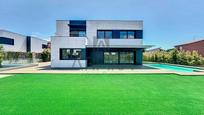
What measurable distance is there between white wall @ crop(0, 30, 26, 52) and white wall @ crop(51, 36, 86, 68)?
1507cm

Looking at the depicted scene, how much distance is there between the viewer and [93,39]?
26.8m

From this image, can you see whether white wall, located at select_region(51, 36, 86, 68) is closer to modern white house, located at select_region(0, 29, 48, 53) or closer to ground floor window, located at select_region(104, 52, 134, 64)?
ground floor window, located at select_region(104, 52, 134, 64)

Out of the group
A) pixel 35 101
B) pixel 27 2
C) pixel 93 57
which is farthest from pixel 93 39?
pixel 35 101

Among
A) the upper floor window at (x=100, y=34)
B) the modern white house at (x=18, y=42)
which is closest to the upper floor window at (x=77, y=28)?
the upper floor window at (x=100, y=34)

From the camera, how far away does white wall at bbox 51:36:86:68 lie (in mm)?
22094

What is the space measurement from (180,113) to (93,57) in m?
22.9

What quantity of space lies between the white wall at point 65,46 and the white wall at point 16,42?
49.5 feet

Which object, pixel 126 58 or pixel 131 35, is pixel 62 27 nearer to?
pixel 131 35

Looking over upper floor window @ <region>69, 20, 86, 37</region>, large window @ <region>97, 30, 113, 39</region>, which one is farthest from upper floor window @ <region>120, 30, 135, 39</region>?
upper floor window @ <region>69, 20, 86, 37</region>

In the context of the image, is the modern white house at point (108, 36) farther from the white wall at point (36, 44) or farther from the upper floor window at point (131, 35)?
the white wall at point (36, 44)

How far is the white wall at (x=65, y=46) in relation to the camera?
22.1m

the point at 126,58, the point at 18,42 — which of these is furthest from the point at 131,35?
the point at 18,42

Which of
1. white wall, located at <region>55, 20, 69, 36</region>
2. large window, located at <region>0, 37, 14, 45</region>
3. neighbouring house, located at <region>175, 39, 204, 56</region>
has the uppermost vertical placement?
white wall, located at <region>55, 20, 69, 36</region>

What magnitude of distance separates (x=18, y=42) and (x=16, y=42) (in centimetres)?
91
